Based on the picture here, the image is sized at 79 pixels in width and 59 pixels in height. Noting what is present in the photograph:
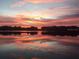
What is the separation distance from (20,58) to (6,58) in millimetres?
989

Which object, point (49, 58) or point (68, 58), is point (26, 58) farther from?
point (68, 58)

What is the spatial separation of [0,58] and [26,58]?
1.83m

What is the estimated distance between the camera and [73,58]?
14344 millimetres

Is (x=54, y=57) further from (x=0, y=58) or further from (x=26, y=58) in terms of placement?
(x=0, y=58)

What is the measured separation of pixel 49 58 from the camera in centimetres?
1441

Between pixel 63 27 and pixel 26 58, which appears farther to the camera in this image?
pixel 63 27

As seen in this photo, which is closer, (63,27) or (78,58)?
(78,58)

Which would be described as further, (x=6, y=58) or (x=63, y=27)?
(x=63, y=27)

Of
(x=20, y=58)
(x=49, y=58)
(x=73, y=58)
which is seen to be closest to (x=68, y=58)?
(x=73, y=58)

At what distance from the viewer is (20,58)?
1443 cm

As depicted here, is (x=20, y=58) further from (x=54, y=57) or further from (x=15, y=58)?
(x=54, y=57)

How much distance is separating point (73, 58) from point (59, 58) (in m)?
1.00

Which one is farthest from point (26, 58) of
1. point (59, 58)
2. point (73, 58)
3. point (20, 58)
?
point (73, 58)

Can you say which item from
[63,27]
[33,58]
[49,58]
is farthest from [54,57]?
[63,27]
